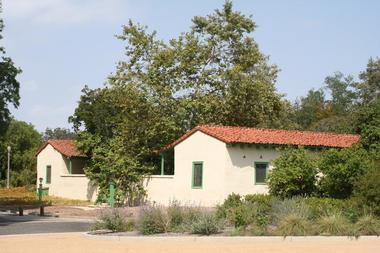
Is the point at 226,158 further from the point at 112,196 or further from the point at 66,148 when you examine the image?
the point at 66,148

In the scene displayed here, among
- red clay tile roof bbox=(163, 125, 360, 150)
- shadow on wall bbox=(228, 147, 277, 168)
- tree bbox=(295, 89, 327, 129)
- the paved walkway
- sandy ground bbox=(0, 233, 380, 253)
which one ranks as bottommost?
the paved walkway

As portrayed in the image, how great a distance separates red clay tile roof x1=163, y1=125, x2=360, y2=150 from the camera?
3031cm

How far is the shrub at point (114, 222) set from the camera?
19.0 m

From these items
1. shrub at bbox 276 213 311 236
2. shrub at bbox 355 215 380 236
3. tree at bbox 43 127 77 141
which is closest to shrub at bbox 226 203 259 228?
shrub at bbox 276 213 311 236

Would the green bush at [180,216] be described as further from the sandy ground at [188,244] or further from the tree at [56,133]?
the tree at [56,133]

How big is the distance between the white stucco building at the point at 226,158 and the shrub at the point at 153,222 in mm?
10696

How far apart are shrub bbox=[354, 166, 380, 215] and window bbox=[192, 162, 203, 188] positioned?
12.0 metres

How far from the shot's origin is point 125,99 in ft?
124

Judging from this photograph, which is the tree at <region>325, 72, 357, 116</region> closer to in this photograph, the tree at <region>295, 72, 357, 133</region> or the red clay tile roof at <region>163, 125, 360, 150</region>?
the tree at <region>295, 72, 357, 133</region>

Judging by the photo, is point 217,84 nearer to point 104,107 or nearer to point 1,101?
point 104,107

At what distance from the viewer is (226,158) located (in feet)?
98.5

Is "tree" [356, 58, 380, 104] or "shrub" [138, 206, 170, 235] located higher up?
"tree" [356, 58, 380, 104]

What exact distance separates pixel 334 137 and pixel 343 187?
963 centimetres

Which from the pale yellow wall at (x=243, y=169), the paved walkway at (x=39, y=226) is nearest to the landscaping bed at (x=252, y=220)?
the paved walkway at (x=39, y=226)
